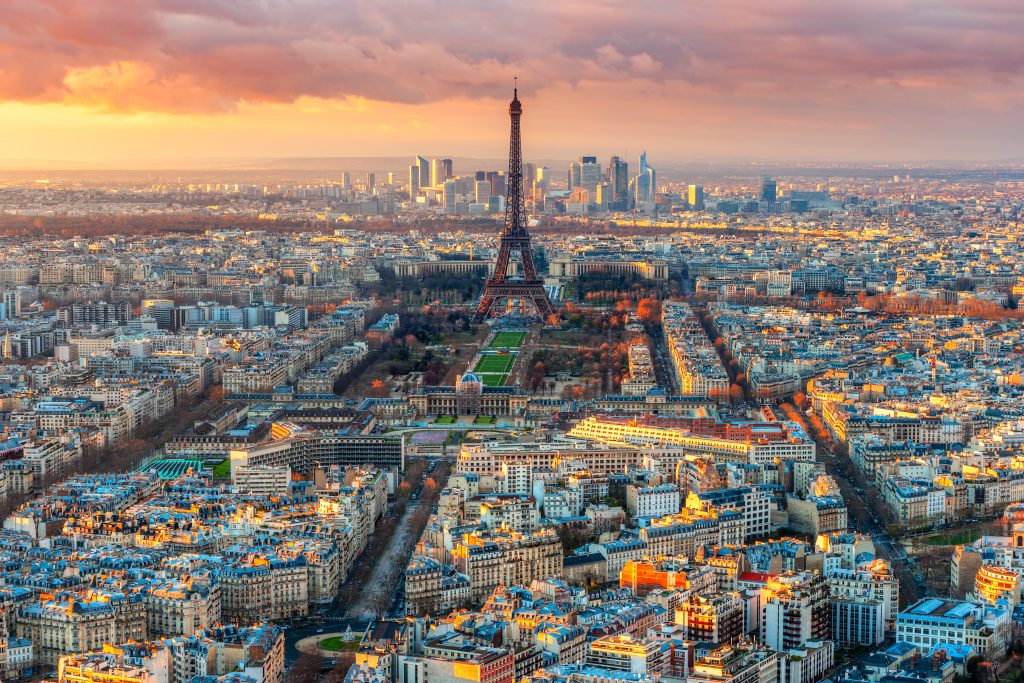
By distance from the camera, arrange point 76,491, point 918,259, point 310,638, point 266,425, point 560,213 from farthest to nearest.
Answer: point 560,213 < point 918,259 < point 266,425 < point 76,491 < point 310,638

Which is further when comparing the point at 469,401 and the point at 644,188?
the point at 644,188

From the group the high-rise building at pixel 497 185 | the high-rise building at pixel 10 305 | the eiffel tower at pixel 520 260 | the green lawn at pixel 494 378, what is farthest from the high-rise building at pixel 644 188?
the green lawn at pixel 494 378

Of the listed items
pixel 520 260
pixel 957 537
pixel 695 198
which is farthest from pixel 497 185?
pixel 957 537

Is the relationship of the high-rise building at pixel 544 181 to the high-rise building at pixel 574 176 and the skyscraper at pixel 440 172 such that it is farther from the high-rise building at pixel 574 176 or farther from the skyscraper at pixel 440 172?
the skyscraper at pixel 440 172

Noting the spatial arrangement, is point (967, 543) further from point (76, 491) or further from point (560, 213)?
point (560, 213)

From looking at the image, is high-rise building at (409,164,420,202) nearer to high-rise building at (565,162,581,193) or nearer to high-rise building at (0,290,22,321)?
high-rise building at (565,162,581,193)

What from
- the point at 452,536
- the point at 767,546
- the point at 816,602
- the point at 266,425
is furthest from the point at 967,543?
the point at 266,425

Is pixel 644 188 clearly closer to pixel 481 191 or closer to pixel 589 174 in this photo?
pixel 589 174
